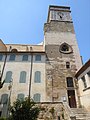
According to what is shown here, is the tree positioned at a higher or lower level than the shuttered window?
lower

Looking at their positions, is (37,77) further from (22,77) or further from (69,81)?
(69,81)

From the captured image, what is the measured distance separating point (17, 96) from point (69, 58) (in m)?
11.1

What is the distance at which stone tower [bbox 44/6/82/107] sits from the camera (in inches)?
733

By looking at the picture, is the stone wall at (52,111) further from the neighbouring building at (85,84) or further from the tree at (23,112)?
the neighbouring building at (85,84)

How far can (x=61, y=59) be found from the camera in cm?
2202

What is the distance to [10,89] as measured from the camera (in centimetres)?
1748

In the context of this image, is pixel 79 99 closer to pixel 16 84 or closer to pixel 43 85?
pixel 43 85

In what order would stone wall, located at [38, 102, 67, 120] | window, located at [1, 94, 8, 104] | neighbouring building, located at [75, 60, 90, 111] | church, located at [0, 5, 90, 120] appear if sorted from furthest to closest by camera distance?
church, located at [0, 5, 90, 120] < window, located at [1, 94, 8, 104] < neighbouring building, located at [75, 60, 90, 111] < stone wall, located at [38, 102, 67, 120]

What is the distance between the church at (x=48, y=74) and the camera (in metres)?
17.6

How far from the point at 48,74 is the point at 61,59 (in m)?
3.91

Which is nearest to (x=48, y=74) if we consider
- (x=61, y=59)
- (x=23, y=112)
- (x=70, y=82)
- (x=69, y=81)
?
(x=69, y=81)

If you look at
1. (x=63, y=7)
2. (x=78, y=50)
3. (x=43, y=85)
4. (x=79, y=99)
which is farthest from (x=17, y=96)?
(x=63, y=7)

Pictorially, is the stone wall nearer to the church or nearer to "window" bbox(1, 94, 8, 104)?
the church

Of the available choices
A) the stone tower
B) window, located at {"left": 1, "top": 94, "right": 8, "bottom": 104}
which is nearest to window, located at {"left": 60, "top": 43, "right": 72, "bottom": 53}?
the stone tower
